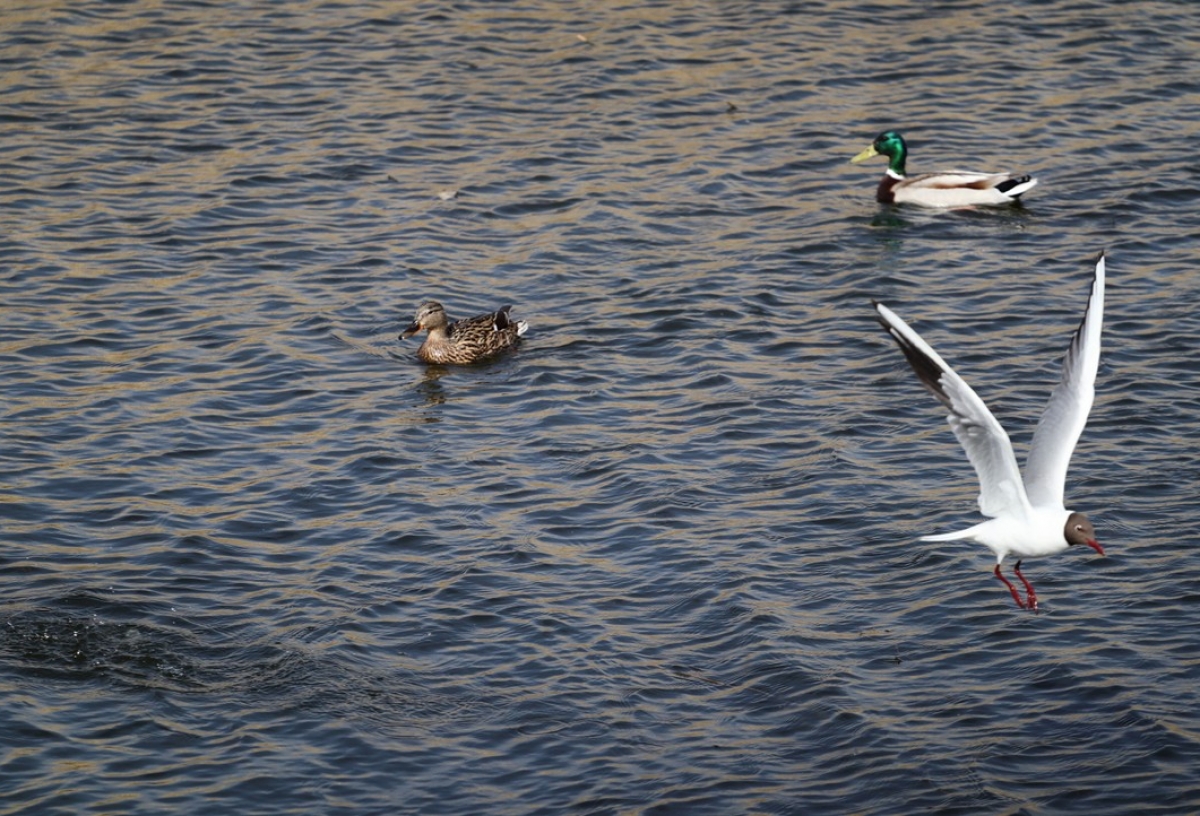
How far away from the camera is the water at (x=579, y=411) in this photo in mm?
9273

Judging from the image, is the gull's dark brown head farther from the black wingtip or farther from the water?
the black wingtip

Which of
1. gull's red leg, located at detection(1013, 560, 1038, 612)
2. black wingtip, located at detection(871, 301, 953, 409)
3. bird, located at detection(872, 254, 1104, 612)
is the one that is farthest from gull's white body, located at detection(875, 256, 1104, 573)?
gull's red leg, located at detection(1013, 560, 1038, 612)

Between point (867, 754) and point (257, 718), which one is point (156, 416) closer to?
point (257, 718)

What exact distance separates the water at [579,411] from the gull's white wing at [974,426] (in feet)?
3.52

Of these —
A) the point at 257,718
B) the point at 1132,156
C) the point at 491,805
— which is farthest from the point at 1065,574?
the point at 1132,156

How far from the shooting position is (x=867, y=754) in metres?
9.12

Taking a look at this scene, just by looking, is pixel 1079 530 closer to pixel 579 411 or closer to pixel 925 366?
pixel 925 366

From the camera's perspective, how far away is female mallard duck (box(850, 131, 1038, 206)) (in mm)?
17047

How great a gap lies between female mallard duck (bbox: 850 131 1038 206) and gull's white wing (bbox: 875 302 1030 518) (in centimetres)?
790

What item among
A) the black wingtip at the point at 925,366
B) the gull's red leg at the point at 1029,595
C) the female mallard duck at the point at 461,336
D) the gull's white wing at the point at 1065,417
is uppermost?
the black wingtip at the point at 925,366

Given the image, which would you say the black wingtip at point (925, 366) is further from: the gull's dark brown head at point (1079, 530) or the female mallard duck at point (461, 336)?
the female mallard duck at point (461, 336)

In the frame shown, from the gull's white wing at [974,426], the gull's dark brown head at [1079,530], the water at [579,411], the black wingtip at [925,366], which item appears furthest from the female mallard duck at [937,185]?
the black wingtip at [925,366]

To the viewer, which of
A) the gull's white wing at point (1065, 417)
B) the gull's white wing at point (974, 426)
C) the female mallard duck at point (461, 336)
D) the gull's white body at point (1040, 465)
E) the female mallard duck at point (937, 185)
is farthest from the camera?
the female mallard duck at point (937, 185)

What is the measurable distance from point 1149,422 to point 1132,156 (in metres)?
6.30
